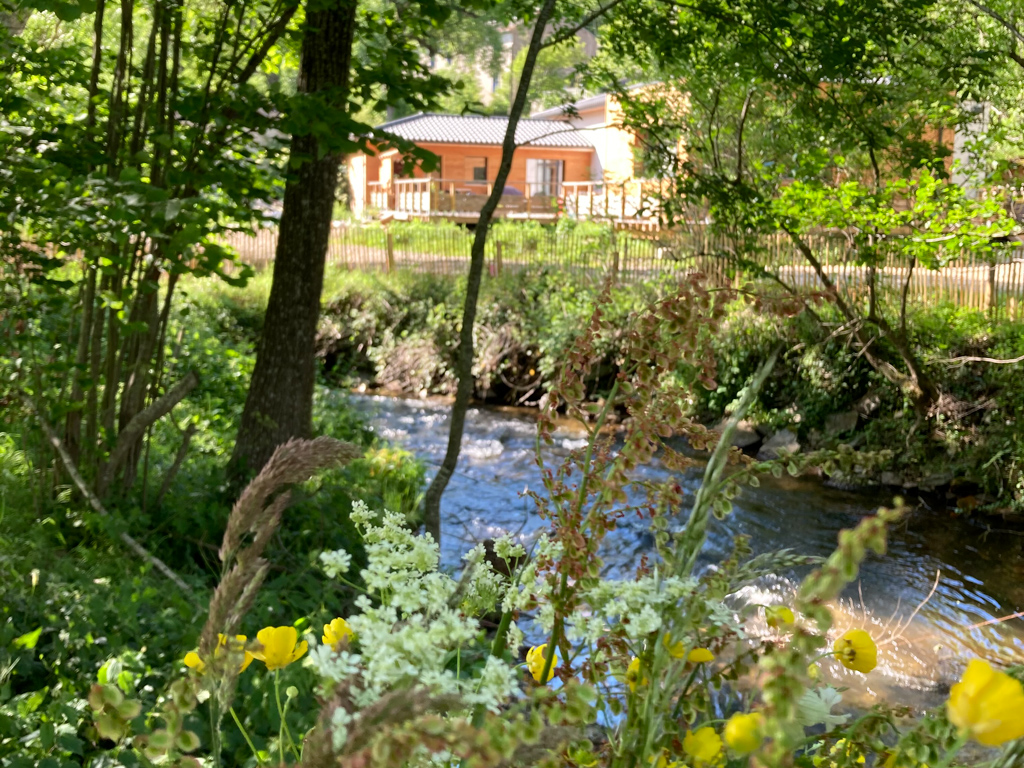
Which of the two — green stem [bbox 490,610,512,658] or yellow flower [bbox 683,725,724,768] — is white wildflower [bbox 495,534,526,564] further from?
yellow flower [bbox 683,725,724,768]

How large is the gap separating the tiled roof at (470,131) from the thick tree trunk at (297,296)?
27.1 meters

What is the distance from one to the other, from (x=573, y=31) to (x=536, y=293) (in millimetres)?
7935

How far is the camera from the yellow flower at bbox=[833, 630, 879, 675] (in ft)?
2.85

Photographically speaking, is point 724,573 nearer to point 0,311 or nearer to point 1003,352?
point 0,311

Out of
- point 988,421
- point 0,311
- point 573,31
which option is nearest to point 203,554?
point 0,311

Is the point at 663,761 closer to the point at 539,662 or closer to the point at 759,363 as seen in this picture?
the point at 539,662

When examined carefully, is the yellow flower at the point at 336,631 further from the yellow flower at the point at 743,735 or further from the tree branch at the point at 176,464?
the tree branch at the point at 176,464

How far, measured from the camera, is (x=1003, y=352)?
805 cm

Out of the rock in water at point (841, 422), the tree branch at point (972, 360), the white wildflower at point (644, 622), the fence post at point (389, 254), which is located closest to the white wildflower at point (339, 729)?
the white wildflower at point (644, 622)

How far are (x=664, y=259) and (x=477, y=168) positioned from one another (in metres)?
23.1

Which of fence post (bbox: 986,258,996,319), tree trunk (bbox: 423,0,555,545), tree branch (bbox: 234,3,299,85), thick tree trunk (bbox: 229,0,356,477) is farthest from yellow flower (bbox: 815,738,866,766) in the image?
fence post (bbox: 986,258,996,319)

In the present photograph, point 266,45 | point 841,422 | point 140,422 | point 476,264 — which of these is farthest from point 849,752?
point 841,422

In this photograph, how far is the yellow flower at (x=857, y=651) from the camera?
34.2 inches

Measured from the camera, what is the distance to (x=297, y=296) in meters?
5.30
